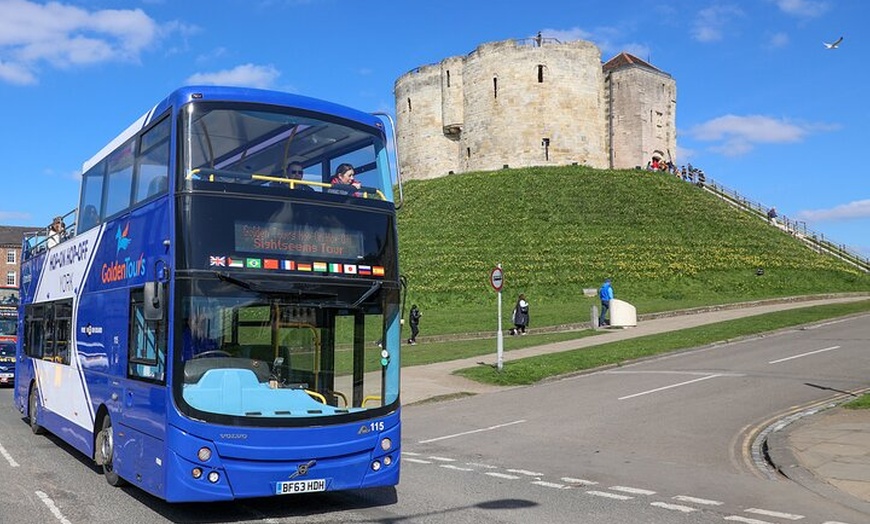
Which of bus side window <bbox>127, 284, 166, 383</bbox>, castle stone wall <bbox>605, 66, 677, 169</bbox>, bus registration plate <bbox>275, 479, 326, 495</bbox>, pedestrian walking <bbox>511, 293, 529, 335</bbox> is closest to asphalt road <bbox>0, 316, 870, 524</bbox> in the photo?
bus registration plate <bbox>275, 479, 326, 495</bbox>

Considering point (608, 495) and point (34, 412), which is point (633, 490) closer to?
point (608, 495)

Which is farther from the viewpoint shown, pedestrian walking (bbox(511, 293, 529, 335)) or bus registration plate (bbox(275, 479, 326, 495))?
pedestrian walking (bbox(511, 293, 529, 335))

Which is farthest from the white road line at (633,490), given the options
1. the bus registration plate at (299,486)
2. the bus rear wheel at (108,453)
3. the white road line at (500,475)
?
the bus rear wheel at (108,453)

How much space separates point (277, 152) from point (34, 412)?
8.17 meters

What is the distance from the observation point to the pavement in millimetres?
9062

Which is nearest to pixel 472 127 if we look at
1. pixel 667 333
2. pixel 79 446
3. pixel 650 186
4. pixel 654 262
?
pixel 650 186

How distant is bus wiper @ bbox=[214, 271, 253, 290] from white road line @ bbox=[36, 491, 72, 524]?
8.59 ft

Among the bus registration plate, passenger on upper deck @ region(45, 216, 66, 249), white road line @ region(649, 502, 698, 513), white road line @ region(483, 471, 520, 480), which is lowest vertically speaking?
white road line @ region(483, 471, 520, 480)

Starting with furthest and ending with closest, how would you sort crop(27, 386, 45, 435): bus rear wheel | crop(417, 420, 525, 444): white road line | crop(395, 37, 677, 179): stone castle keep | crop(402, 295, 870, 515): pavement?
crop(395, 37, 677, 179): stone castle keep → crop(27, 386, 45, 435): bus rear wheel → crop(417, 420, 525, 444): white road line → crop(402, 295, 870, 515): pavement

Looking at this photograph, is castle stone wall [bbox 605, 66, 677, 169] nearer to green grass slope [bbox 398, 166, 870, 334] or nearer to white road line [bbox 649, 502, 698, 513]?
green grass slope [bbox 398, 166, 870, 334]

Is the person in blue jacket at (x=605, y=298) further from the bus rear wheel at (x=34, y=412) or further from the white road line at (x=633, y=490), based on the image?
the white road line at (x=633, y=490)

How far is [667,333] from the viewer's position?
86.9 ft

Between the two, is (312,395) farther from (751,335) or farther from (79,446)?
(751,335)

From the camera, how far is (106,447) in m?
9.02
